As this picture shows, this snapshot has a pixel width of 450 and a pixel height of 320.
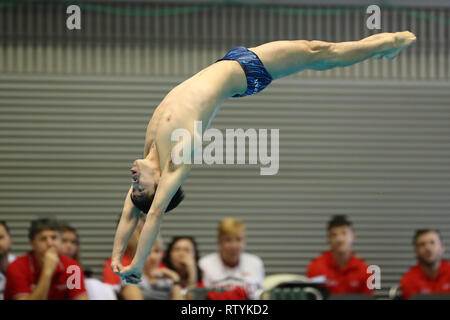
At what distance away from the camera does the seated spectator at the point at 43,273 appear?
21.1 feet

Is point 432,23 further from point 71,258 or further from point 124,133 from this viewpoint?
point 71,258

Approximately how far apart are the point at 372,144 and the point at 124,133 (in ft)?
10.9

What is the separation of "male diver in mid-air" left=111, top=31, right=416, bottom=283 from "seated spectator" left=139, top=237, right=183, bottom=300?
5.09 ft

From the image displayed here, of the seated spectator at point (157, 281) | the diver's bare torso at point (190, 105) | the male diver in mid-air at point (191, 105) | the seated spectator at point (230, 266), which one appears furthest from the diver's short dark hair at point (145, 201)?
the seated spectator at point (230, 266)

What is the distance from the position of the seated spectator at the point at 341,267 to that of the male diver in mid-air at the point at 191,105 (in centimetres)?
259

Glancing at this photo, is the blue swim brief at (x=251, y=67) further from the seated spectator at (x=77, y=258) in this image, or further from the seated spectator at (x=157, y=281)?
the seated spectator at (x=77, y=258)

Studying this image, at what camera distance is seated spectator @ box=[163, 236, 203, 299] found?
7.12m

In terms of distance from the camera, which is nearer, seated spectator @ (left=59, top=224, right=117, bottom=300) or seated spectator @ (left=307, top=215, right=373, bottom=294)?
seated spectator @ (left=59, top=224, right=117, bottom=300)

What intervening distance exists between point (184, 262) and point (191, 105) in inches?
102

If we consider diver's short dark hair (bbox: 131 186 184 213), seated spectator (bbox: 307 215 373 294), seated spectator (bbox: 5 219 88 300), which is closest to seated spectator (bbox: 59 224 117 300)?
seated spectator (bbox: 5 219 88 300)

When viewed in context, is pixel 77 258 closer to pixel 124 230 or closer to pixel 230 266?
pixel 230 266

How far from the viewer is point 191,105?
494cm

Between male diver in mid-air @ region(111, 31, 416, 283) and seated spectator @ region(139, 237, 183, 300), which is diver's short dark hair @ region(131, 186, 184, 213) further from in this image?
seated spectator @ region(139, 237, 183, 300)

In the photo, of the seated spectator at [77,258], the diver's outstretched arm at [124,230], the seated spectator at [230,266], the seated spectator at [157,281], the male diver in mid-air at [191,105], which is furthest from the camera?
the seated spectator at [230,266]
